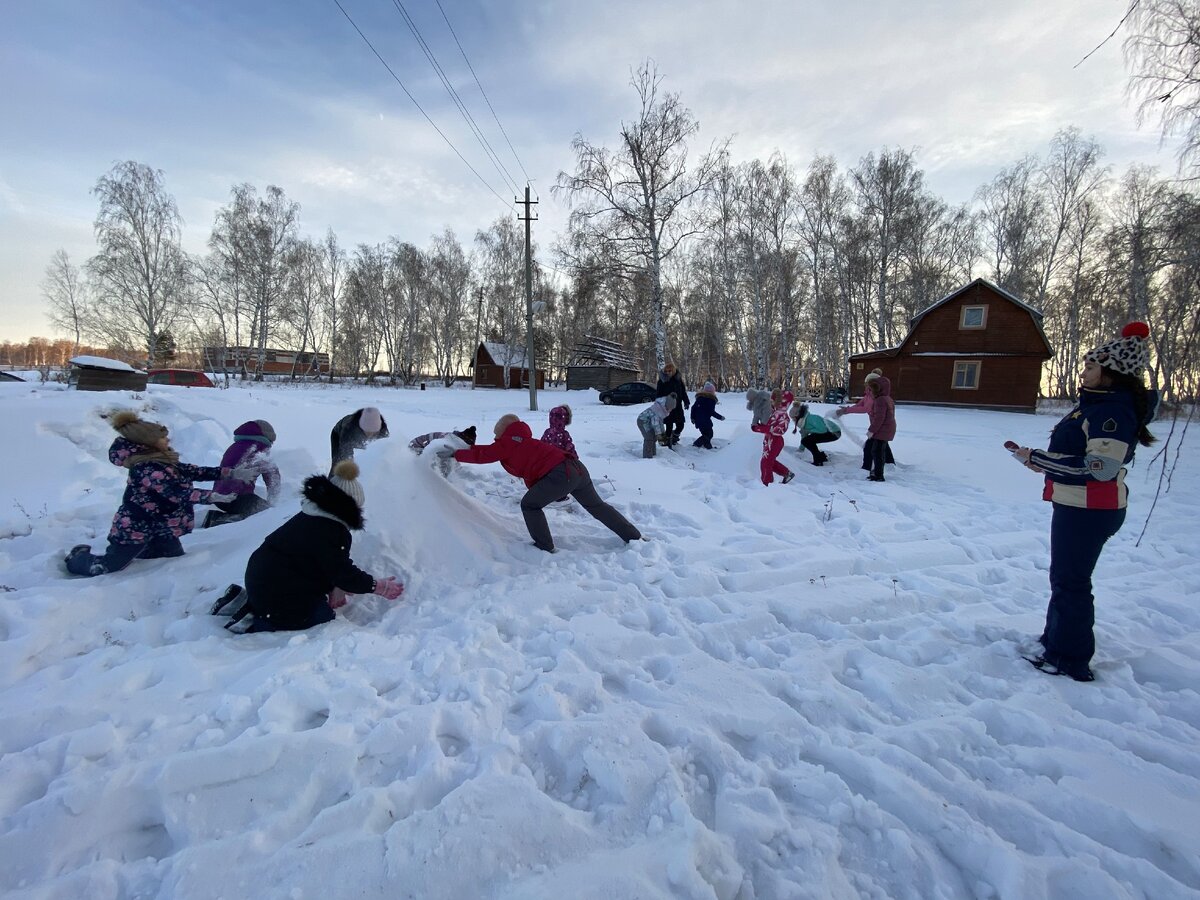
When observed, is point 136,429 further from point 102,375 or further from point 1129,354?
point 102,375

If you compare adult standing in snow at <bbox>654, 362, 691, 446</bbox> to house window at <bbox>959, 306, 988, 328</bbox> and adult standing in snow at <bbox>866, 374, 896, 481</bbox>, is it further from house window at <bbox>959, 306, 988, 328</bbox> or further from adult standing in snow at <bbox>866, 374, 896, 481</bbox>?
house window at <bbox>959, 306, 988, 328</bbox>

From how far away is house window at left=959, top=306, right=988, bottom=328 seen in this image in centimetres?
2241

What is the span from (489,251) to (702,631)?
1483 inches

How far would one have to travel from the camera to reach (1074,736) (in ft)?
7.30

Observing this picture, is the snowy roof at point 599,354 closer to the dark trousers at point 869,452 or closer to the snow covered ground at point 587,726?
the dark trousers at point 869,452

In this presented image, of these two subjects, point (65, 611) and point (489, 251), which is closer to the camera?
point (65, 611)

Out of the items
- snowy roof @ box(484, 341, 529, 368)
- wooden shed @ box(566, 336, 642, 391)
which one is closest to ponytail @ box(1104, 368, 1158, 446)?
wooden shed @ box(566, 336, 642, 391)

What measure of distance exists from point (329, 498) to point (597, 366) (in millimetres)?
28816

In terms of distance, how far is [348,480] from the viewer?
309 centimetres

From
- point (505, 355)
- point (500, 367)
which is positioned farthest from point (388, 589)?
point (500, 367)

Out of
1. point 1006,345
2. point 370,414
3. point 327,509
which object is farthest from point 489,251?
point 327,509

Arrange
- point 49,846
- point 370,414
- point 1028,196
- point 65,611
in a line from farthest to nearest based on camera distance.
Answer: point 1028,196
point 370,414
point 65,611
point 49,846

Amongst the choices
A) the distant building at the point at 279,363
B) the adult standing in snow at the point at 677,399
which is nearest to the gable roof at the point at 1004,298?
the adult standing in snow at the point at 677,399

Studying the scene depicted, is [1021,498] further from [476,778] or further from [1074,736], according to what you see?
[476,778]
